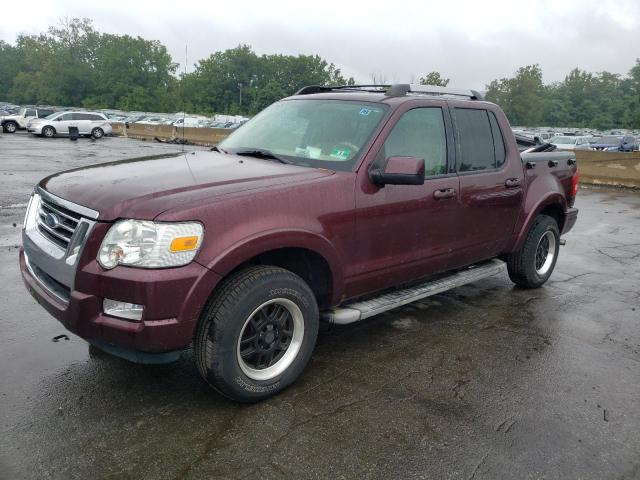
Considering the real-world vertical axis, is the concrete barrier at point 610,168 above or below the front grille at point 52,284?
above

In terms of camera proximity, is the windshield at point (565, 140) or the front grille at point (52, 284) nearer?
the front grille at point (52, 284)

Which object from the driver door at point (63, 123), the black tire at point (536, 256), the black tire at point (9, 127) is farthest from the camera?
the black tire at point (9, 127)

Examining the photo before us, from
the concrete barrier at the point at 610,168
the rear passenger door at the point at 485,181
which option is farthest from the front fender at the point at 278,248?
the concrete barrier at the point at 610,168

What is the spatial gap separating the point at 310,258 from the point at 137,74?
115062 millimetres

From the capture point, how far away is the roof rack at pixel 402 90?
4180 millimetres

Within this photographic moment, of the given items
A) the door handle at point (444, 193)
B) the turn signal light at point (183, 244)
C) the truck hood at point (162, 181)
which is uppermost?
the truck hood at point (162, 181)

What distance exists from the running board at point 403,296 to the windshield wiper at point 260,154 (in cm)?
112

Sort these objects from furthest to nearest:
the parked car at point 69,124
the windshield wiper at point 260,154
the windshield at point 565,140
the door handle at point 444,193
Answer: the windshield at point 565,140
the parked car at point 69,124
the door handle at point 444,193
the windshield wiper at point 260,154

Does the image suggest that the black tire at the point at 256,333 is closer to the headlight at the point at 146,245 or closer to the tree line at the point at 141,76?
the headlight at the point at 146,245

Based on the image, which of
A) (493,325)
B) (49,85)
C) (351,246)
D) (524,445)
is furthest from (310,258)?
(49,85)

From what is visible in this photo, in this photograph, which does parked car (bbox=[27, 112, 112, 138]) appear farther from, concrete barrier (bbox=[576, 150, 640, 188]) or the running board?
the running board

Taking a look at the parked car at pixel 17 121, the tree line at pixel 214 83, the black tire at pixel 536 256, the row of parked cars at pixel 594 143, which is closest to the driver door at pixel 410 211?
the black tire at pixel 536 256

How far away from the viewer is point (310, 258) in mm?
3492

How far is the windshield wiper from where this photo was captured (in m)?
3.84
